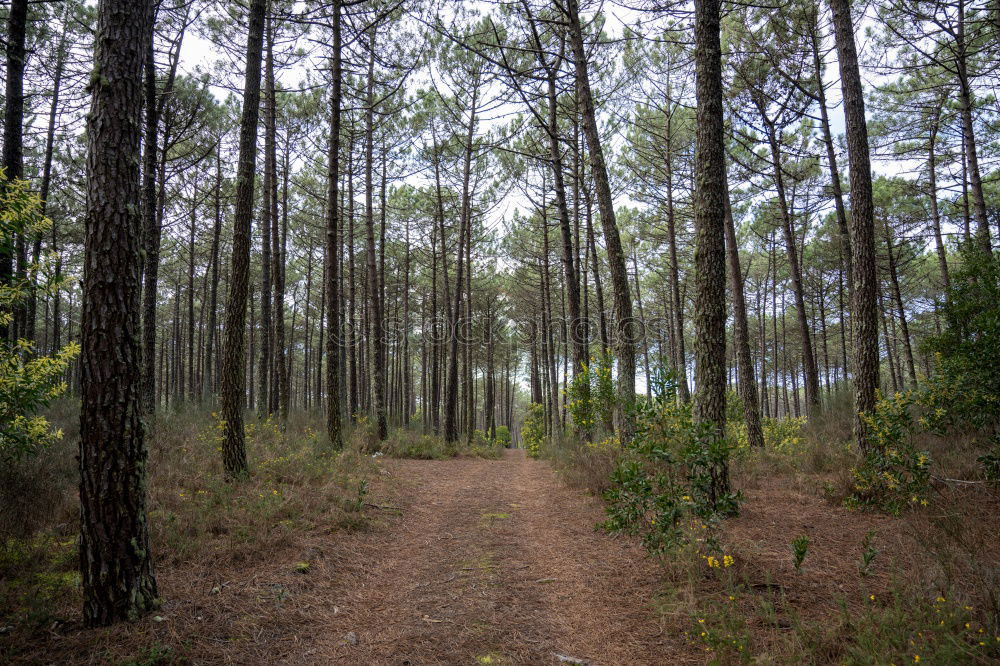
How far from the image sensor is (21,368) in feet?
11.2

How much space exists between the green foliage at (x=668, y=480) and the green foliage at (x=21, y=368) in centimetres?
469

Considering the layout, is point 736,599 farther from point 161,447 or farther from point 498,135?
point 498,135

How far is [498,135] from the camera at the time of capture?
1480 centimetres

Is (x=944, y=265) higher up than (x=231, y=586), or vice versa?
(x=944, y=265)

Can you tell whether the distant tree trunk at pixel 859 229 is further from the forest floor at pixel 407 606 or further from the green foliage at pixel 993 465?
the forest floor at pixel 407 606

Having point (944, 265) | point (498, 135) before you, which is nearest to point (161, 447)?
point (498, 135)

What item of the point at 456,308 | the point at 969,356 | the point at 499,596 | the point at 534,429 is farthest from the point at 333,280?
the point at 534,429

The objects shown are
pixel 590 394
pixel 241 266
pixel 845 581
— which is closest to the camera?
pixel 845 581

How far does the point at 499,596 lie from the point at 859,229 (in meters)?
6.79

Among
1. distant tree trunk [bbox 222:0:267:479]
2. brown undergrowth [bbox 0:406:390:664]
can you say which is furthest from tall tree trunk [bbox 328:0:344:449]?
distant tree trunk [bbox 222:0:267:479]

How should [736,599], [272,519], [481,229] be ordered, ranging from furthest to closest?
[481,229], [272,519], [736,599]

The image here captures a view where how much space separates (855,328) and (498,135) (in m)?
12.0

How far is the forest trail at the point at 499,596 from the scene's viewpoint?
2.66 meters

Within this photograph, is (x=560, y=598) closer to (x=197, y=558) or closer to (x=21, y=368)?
(x=197, y=558)
